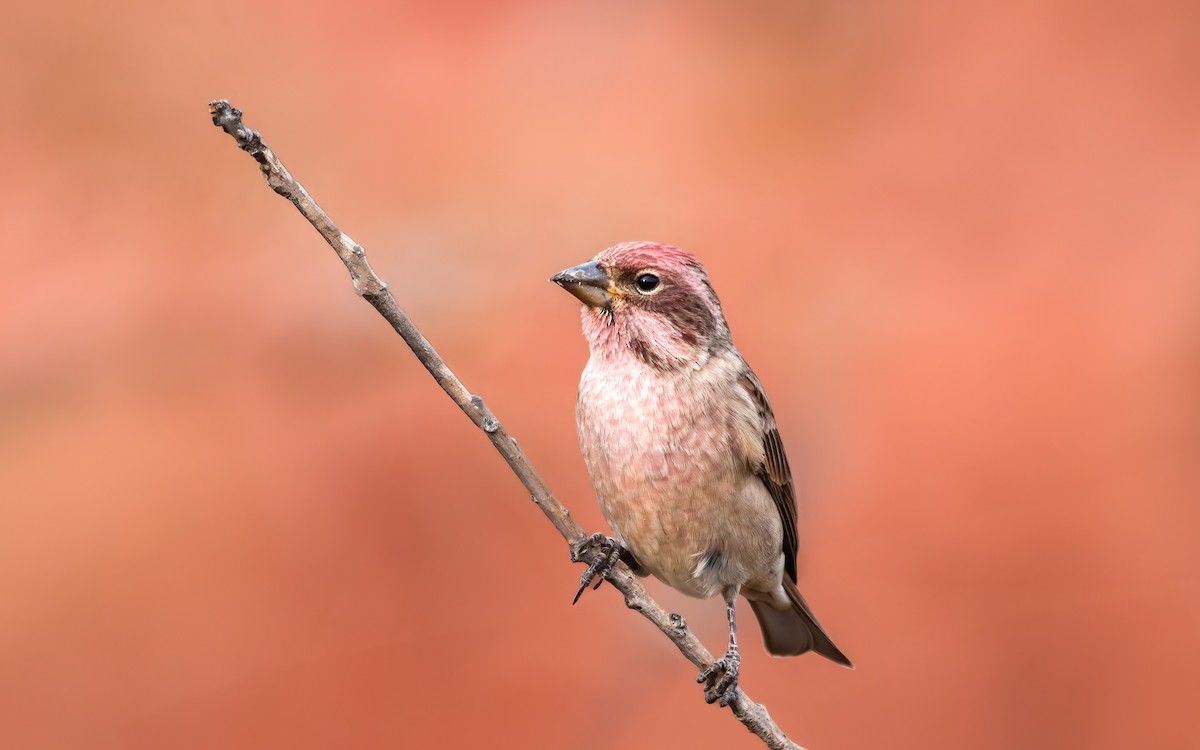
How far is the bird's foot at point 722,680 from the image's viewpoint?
3.24 meters

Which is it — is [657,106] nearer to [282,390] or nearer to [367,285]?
[282,390]

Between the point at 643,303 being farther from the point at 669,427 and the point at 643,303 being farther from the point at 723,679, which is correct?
the point at 723,679

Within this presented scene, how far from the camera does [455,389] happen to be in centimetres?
247

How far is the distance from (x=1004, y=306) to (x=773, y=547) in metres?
3.64

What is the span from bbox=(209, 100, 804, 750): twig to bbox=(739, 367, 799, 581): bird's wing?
0.75 meters

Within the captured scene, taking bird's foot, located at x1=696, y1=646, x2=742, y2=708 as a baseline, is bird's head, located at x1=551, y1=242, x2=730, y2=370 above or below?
above

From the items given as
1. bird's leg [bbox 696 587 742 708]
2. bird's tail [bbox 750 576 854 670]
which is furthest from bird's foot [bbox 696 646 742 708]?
bird's tail [bbox 750 576 854 670]

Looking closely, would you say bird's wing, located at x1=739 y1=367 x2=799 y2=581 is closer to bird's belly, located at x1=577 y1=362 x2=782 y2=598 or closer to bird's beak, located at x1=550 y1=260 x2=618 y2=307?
bird's belly, located at x1=577 y1=362 x2=782 y2=598

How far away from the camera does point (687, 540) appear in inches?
136

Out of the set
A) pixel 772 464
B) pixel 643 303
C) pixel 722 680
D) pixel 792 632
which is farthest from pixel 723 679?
pixel 643 303

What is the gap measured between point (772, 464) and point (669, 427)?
1.72 ft

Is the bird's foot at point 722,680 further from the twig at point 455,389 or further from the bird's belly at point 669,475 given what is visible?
the bird's belly at point 669,475

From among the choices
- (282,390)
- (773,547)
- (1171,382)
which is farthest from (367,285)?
(1171,382)

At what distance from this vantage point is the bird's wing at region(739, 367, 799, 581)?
12.0 feet
